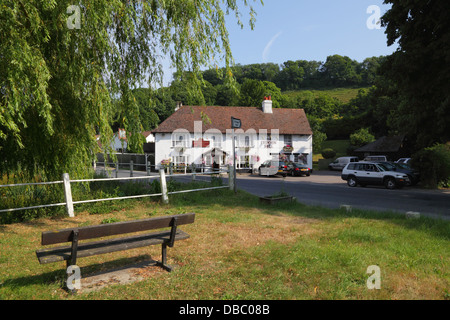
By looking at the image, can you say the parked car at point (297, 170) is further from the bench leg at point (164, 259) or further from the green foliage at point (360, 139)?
the bench leg at point (164, 259)

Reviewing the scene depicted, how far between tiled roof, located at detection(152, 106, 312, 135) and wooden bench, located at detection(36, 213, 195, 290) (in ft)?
109

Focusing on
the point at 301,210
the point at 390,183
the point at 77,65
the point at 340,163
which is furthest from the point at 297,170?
the point at 77,65

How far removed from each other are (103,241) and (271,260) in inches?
108

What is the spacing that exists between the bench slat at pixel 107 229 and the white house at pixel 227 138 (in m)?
32.8

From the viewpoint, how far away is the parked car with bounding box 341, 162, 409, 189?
59.1ft

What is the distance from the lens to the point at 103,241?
493 centimetres

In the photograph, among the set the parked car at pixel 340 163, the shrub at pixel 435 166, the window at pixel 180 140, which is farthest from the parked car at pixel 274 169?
the parked car at pixel 340 163

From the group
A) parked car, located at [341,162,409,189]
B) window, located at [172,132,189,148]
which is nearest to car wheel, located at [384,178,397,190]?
parked car, located at [341,162,409,189]

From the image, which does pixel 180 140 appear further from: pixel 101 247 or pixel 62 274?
pixel 101 247

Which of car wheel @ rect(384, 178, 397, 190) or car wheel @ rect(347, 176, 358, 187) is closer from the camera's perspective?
car wheel @ rect(384, 178, 397, 190)

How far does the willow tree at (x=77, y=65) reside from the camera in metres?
5.91

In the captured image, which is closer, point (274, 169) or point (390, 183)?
point (390, 183)

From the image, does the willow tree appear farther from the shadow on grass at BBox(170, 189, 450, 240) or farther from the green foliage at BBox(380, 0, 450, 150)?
the green foliage at BBox(380, 0, 450, 150)
